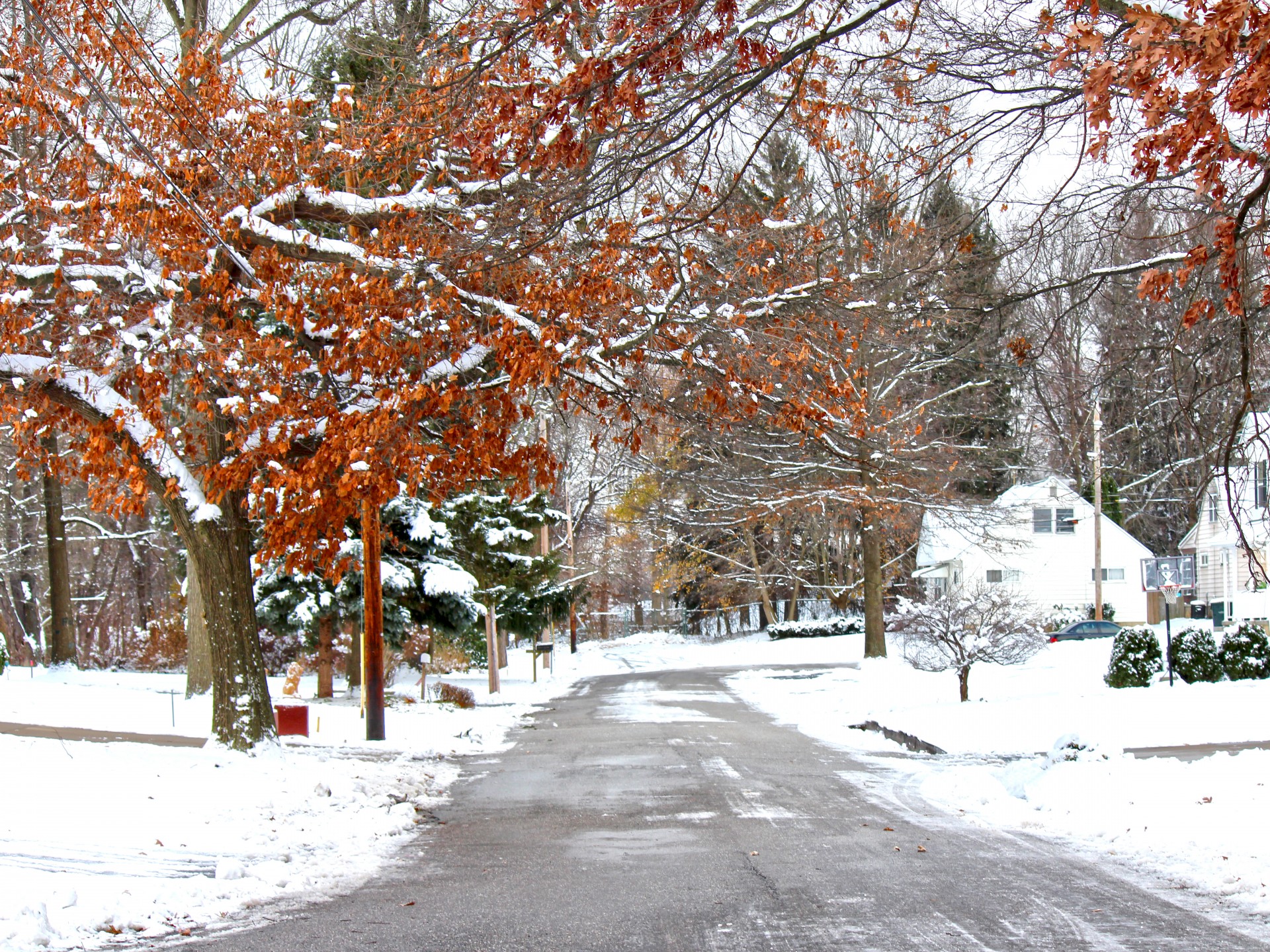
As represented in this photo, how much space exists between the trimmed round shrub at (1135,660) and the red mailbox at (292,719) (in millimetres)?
13412

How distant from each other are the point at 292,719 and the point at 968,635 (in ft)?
38.4

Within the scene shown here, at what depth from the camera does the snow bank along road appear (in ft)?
20.4

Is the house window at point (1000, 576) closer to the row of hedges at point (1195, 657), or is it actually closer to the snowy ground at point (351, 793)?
the snowy ground at point (351, 793)

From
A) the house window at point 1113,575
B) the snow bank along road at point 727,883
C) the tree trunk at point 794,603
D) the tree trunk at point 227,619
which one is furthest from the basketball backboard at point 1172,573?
the tree trunk at point 794,603

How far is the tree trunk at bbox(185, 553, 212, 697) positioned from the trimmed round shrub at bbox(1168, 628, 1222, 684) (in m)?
15.9

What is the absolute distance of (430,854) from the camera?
29.9 feet

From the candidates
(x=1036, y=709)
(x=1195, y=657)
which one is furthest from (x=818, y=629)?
(x=1036, y=709)

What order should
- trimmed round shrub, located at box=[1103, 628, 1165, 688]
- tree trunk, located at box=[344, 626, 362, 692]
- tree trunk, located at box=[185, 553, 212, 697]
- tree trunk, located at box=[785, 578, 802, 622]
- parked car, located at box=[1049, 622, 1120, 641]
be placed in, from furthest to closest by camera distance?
tree trunk, located at box=[785, 578, 802, 622]
parked car, located at box=[1049, 622, 1120, 641]
tree trunk, located at box=[344, 626, 362, 692]
trimmed round shrub, located at box=[1103, 628, 1165, 688]
tree trunk, located at box=[185, 553, 212, 697]

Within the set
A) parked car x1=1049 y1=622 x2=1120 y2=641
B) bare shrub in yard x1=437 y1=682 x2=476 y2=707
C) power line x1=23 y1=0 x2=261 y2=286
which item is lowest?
parked car x1=1049 y1=622 x2=1120 y2=641

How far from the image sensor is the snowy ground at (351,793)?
731 cm

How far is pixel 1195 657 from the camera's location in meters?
19.8

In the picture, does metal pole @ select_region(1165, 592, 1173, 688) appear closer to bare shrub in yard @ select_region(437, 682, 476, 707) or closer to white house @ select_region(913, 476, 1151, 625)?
bare shrub in yard @ select_region(437, 682, 476, 707)

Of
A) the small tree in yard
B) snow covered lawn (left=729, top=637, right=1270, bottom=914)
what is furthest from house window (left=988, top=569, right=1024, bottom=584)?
the small tree in yard

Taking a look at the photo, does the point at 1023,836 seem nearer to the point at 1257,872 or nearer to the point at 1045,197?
the point at 1257,872
